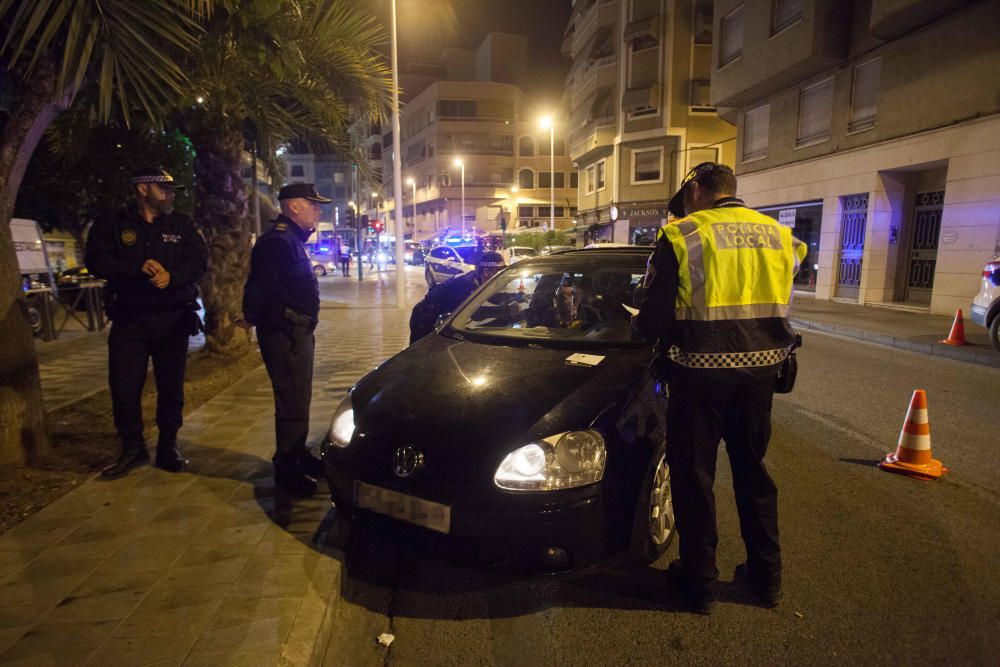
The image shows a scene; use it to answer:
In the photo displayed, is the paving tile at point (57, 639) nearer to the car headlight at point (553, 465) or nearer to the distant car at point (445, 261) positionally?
the car headlight at point (553, 465)

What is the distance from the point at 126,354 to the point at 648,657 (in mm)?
3591

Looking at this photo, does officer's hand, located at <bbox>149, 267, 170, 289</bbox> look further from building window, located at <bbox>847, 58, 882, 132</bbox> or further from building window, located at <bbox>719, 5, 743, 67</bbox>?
building window, located at <bbox>719, 5, 743, 67</bbox>

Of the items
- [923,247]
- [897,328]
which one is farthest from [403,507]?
[923,247]

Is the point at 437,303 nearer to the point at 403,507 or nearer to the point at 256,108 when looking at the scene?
the point at 403,507

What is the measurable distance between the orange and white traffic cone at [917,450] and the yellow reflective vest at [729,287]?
234cm

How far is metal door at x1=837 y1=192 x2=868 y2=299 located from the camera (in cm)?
1591

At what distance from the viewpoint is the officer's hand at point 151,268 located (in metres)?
3.64

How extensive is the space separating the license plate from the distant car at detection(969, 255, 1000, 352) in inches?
371

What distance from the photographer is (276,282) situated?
348 cm

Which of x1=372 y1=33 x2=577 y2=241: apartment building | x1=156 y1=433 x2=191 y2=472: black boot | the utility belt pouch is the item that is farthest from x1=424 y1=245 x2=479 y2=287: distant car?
x1=372 y1=33 x2=577 y2=241: apartment building

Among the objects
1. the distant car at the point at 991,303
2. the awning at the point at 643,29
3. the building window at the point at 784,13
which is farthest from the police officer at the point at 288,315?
the awning at the point at 643,29

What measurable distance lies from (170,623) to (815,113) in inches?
803

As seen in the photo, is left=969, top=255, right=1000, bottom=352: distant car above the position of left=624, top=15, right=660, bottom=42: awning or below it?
below

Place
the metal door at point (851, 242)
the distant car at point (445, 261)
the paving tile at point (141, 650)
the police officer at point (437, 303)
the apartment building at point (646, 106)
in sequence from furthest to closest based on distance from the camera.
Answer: the apartment building at point (646, 106) → the distant car at point (445, 261) → the metal door at point (851, 242) → the police officer at point (437, 303) → the paving tile at point (141, 650)
